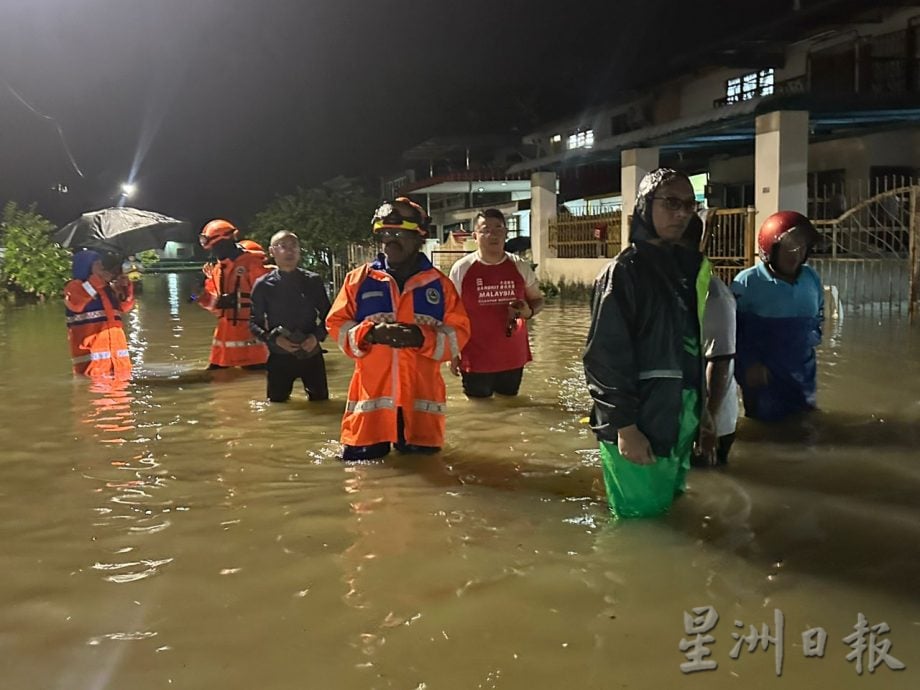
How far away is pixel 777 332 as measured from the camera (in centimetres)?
616

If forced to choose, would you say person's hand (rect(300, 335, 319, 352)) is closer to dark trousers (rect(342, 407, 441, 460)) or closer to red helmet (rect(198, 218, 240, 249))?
dark trousers (rect(342, 407, 441, 460))

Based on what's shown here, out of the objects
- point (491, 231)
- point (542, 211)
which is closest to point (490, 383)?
point (491, 231)

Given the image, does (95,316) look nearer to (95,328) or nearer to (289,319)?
(95,328)

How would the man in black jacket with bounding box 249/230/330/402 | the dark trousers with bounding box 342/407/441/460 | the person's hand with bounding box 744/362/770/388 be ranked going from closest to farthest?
the dark trousers with bounding box 342/407/441/460 < the person's hand with bounding box 744/362/770/388 < the man in black jacket with bounding box 249/230/330/402

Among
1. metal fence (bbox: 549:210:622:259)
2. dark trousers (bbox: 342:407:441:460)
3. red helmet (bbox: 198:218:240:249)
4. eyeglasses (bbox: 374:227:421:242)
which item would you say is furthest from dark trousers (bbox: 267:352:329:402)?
metal fence (bbox: 549:210:622:259)

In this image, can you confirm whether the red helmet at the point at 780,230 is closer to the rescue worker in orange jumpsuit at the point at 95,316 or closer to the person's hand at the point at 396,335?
the person's hand at the point at 396,335

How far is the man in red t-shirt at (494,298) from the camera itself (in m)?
7.39

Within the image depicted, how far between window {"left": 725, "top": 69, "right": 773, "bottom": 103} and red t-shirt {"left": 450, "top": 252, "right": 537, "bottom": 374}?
1627 centimetres

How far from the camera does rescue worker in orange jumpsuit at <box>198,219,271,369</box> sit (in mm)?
9352

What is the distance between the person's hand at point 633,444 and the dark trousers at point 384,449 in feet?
6.71

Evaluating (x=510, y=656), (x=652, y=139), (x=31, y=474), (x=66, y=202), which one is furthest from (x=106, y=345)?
(x=66, y=202)

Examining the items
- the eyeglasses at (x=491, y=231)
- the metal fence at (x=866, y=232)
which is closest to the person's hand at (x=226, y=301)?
the eyeglasses at (x=491, y=231)

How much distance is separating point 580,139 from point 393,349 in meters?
26.5

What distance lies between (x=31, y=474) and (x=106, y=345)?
391cm
